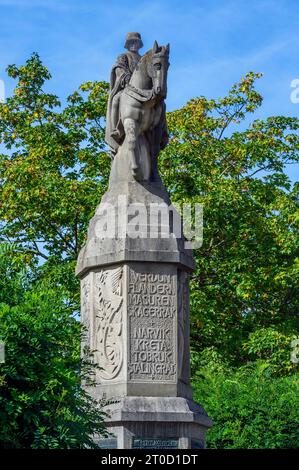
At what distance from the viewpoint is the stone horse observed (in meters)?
15.9

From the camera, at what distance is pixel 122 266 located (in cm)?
1530

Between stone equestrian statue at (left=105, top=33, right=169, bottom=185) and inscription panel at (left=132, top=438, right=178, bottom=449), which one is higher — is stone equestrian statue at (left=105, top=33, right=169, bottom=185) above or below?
above

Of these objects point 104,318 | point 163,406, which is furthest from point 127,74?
point 163,406

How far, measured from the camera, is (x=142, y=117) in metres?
16.1

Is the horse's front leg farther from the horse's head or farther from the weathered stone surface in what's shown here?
the horse's head

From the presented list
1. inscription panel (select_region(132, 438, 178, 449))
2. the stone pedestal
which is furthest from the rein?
inscription panel (select_region(132, 438, 178, 449))

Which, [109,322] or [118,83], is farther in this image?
[118,83]

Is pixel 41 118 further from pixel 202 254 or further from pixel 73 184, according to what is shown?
pixel 202 254

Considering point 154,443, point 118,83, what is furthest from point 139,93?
point 154,443

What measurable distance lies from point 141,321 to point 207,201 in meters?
13.7

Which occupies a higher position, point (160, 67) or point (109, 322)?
point (160, 67)

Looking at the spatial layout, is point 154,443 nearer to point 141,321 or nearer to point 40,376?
point 141,321

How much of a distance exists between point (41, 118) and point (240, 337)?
7.76 meters

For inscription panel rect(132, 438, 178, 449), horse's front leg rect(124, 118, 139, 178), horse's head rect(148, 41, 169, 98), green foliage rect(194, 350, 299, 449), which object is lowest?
inscription panel rect(132, 438, 178, 449)
